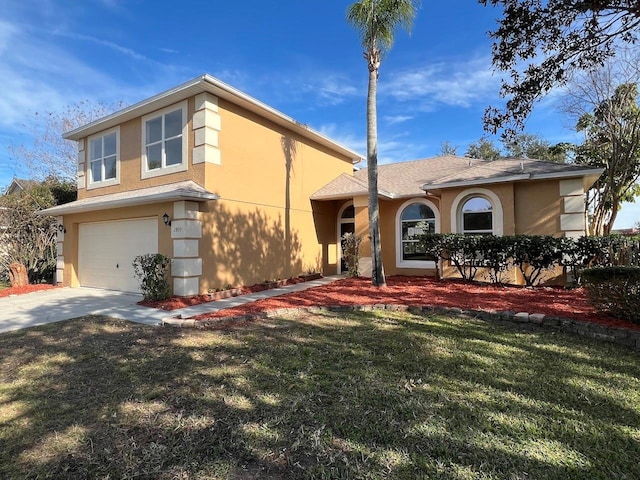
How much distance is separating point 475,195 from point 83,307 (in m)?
12.7

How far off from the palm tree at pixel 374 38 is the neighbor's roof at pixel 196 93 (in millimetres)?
3441

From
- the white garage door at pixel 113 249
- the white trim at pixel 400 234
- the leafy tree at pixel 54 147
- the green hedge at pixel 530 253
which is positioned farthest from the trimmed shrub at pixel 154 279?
the leafy tree at pixel 54 147

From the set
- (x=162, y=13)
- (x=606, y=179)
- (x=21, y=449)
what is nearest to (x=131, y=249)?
(x=162, y=13)

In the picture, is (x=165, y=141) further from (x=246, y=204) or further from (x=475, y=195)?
(x=475, y=195)

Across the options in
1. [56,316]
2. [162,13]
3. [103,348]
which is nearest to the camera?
[103,348]

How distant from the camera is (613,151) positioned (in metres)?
16.2

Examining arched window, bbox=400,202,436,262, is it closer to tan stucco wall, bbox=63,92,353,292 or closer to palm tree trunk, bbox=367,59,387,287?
palm tree trunk, bbox=367,59,387,287

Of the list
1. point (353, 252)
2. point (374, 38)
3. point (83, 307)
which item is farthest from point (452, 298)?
point (83, 307)

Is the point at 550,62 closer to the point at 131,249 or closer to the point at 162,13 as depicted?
the point at 162,13

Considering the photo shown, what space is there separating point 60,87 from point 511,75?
19.4m

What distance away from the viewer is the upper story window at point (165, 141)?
34.0 feet

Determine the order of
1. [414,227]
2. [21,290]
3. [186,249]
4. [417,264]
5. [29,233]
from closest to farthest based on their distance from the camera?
1. [186,249]
2. [21,290]
3. [417,264]
4. [414,227]
5. [29,233]

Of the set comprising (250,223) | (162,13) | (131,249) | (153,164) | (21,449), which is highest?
(162,13)

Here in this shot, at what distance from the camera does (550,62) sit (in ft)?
20.7
